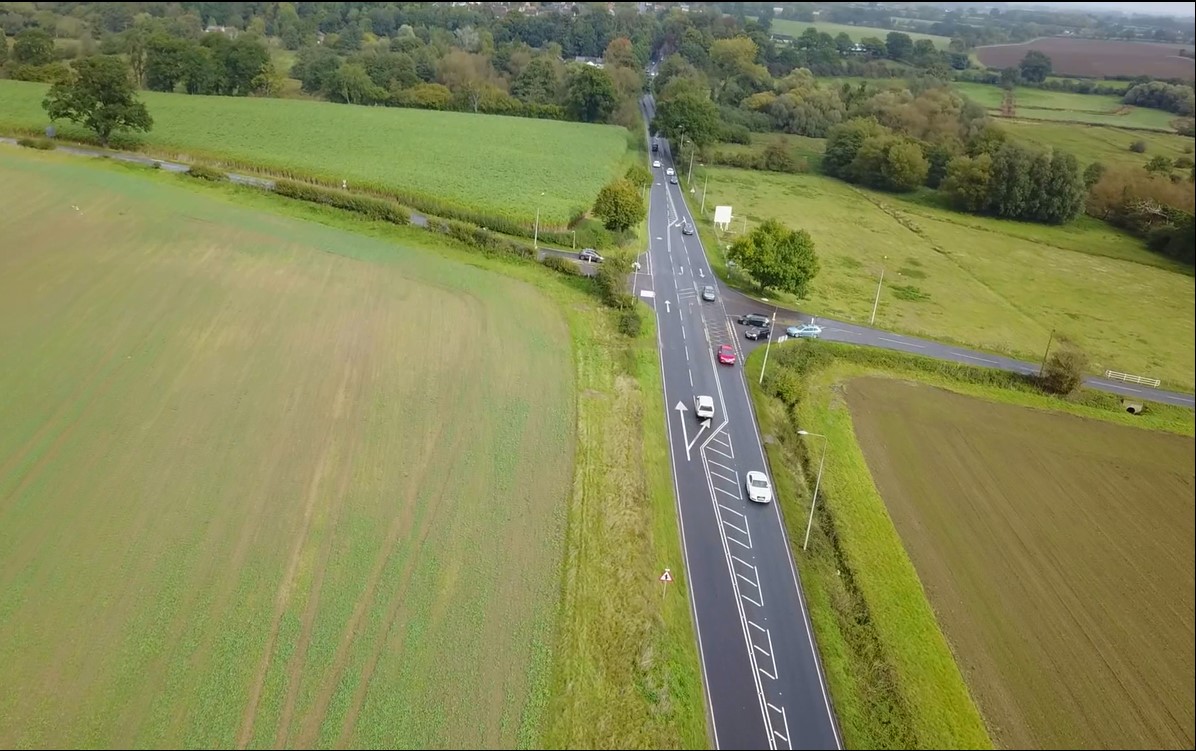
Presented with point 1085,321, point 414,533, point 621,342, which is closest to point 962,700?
point 414,533

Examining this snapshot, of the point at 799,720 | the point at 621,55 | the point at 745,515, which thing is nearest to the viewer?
the point at 799,720

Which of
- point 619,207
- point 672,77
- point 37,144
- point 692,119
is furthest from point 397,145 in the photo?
point 672,77

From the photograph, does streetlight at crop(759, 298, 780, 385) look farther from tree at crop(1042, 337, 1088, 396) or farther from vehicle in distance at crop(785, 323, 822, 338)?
tree at crop(1042, 337, 1088, 396)

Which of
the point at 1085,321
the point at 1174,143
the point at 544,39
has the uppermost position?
the point at 544,39

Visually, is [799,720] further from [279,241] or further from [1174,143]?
[1174,143]

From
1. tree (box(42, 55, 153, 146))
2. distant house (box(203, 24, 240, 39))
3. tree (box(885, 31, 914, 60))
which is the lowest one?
tree (box(42, 55, 153, 146))

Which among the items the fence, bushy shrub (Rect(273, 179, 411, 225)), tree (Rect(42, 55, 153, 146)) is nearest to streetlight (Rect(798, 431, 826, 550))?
the fence

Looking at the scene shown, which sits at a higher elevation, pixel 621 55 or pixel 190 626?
pixel 621 55

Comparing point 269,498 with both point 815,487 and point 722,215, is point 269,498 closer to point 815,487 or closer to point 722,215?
point 815,487
